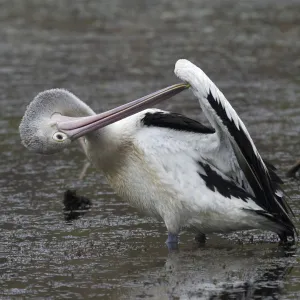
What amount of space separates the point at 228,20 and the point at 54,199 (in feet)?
41.2

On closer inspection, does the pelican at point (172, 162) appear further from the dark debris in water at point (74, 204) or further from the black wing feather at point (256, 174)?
the dark debris in water at point (74, 204)

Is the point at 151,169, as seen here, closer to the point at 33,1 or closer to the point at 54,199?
the point at 54,199

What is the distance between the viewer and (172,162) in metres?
7.73

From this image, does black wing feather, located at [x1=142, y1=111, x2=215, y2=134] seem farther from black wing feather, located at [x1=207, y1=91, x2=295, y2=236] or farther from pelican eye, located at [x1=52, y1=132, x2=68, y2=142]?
pelican eye, located at [x1=52, y1=132, x2=68, y2=142]

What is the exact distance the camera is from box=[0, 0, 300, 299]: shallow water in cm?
687

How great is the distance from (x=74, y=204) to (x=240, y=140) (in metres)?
2.30

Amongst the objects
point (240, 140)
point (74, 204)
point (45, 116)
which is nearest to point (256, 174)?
point (240, 140)

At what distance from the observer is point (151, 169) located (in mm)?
7711

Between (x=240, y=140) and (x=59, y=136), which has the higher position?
(x=59, y=136)

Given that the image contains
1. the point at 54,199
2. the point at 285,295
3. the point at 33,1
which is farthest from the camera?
the point at 33,1

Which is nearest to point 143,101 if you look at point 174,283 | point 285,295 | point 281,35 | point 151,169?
point 151,169

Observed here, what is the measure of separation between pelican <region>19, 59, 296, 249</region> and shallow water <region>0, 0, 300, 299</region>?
0.92 ft

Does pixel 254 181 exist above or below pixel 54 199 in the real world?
below

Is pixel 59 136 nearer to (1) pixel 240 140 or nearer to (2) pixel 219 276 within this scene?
(1) pixel 240 140
